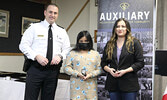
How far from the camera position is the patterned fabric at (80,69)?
216cm

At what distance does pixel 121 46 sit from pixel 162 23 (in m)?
1.77

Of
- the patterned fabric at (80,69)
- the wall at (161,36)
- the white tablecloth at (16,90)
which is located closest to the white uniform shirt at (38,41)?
the patterned fabric at (80,69)

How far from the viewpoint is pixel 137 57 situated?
6.33ft

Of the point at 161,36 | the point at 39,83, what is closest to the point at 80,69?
the point at 39,83

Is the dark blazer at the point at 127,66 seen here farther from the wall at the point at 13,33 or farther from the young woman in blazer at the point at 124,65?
the wall at the point at 13,33

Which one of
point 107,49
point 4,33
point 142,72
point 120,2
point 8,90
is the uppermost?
Answer: point 120,2

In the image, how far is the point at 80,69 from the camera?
2189mm

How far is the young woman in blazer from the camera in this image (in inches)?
74.7

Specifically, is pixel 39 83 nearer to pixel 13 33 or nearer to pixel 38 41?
pixel 38 41

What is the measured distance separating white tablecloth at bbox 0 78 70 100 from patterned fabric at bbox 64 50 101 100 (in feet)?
1.85

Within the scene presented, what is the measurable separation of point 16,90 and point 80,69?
3.00 ft

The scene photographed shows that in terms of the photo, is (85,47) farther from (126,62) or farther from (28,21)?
(28,21)

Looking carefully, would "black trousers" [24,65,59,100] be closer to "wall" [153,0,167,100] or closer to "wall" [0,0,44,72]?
"wall" [153,0,167,100]

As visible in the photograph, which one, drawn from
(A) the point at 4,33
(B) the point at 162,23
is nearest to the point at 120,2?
(B) the point at 162,23
